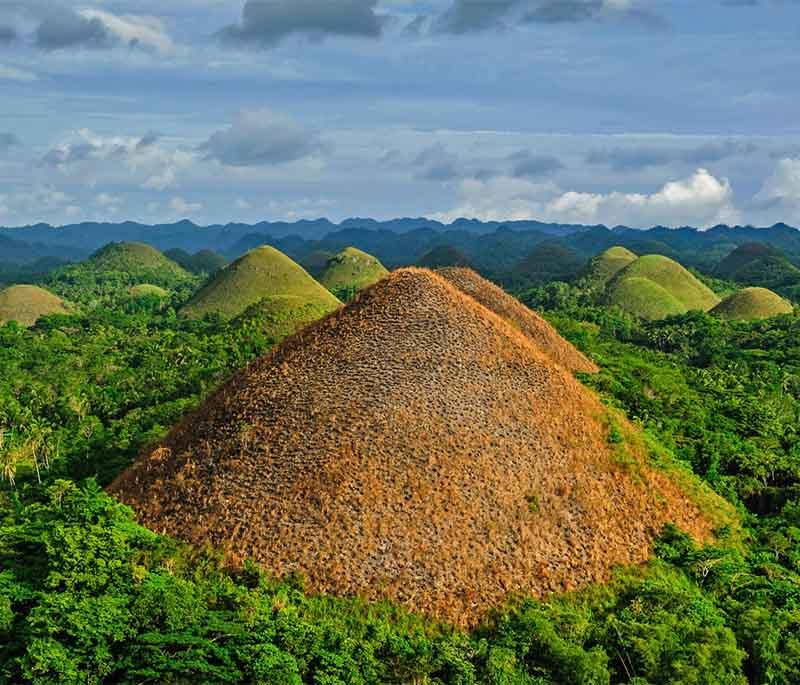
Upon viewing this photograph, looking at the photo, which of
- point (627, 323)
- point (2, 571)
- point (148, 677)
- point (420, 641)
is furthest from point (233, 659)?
point (627, 323)

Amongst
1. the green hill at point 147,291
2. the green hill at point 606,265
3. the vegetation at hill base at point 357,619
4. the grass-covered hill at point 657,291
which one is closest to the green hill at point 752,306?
the grass-covered hill at point 657,291

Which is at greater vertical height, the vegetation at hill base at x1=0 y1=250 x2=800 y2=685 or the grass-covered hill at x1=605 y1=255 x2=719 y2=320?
the grass-covered hill at x1=605 y1=255 x2=719 y2=320

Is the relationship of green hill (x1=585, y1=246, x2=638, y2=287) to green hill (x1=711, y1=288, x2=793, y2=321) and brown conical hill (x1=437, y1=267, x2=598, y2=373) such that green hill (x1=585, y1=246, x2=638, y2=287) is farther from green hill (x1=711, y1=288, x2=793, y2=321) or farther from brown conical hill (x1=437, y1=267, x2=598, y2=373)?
brown conical hill (x1=437, y1=267, x2=598, y2=373)

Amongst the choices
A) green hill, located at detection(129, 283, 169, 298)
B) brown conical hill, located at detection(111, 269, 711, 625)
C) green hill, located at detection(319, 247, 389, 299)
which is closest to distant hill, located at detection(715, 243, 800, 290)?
green hill, located at detection(319, 247, 389, 299)

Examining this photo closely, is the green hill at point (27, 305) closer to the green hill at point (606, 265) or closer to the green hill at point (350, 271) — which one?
the green hill at point (350, 271)

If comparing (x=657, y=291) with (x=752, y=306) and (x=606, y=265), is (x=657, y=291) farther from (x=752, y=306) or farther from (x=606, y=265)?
(x=606, y=265)
